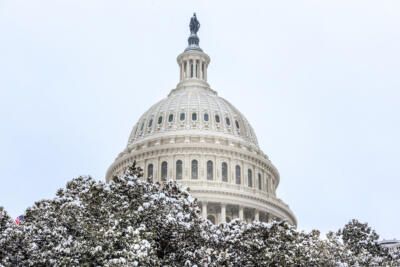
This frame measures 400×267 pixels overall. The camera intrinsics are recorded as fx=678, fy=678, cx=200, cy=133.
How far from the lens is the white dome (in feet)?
308

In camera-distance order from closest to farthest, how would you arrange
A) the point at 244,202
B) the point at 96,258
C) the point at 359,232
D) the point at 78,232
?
the point at 96,258
the point at 78,232
the point at 359,232
the point at 244,202

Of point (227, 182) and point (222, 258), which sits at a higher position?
point (227, 182)

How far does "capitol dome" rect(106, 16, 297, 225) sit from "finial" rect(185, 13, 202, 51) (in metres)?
11.5

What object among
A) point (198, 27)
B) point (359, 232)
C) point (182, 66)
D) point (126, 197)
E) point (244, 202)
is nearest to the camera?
point (126, 197)

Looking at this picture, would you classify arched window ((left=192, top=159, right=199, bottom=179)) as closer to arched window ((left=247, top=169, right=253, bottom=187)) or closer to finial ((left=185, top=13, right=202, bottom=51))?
arched window ((left=247, top=169, right=253, bottom=187))

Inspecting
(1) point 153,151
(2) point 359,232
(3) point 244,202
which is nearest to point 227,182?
(3) point 244,202

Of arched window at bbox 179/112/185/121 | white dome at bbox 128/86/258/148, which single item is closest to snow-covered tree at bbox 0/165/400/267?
white dome at bbox 128/86/258/148

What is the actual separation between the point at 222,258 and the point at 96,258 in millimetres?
5670

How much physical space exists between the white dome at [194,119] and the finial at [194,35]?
11.3 meters

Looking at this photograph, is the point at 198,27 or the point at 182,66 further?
the point at 198,27

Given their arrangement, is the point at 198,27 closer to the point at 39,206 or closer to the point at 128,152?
the point at 128,152

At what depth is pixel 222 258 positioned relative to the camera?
27.8m

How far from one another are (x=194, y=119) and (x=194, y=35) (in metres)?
24.8

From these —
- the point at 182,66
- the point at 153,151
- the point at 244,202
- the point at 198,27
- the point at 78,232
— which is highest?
the point at 198,27
